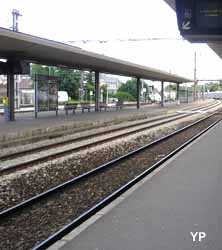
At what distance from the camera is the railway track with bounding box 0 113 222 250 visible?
6047mm

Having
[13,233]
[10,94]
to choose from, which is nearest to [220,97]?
[10,94]

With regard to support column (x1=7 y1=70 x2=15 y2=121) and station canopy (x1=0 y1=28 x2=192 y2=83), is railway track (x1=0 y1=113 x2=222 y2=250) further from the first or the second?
support column (x1=7 y1=70 x2=15 y2=121)

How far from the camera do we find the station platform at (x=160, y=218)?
5.26 meters

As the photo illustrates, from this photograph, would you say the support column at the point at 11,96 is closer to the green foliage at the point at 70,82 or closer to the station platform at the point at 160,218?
the station platform at the point at 160,218

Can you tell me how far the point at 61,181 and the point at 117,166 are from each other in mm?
2656

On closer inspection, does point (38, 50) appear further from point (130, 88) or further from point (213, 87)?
point (213, 87)

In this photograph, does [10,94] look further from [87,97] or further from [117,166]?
[87,97]

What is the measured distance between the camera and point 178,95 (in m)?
79.7

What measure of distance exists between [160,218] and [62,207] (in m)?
2.05

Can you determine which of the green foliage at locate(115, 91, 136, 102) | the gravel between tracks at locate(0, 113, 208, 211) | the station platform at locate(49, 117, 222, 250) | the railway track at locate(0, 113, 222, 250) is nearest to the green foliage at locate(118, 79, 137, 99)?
the green foliage at locate(115, 91, 136, 102)

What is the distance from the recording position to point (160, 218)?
6398 mm

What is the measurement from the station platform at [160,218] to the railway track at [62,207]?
0.26 meters

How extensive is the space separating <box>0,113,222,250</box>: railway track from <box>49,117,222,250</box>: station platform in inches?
10.1

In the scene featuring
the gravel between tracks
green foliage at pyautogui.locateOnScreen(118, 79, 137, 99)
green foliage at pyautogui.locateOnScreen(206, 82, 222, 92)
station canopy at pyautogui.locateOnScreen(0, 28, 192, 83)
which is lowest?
the gravel between tracks
